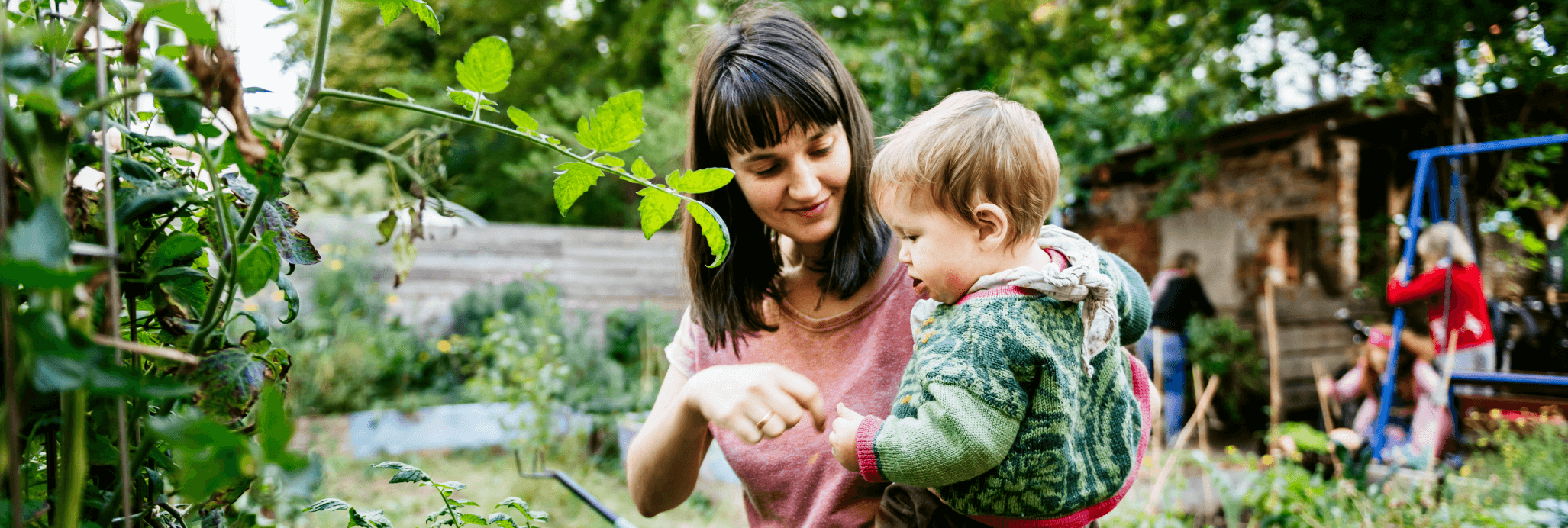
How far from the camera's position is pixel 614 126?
628mm

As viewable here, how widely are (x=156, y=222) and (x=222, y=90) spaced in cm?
21

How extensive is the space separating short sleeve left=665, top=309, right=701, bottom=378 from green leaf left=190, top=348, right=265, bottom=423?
912 mm

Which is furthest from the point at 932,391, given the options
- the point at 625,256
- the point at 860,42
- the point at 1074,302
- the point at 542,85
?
the point at 542,85

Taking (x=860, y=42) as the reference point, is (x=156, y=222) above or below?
below

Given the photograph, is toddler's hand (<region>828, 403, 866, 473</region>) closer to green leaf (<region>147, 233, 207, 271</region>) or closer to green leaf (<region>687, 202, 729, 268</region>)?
green leaf (<region>687, 202, 729, 268</region>)

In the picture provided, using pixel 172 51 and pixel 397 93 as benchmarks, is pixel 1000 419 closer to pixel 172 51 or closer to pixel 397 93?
pixel 397 93

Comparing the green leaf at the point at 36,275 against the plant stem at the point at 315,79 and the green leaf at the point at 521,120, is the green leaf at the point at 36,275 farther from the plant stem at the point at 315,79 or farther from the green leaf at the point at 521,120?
the green leaf at the point at 521,120

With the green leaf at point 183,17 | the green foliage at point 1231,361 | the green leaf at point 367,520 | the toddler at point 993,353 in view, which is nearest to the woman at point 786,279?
the toddler at point 993,353

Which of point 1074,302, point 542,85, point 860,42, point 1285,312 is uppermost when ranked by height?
point 542,85

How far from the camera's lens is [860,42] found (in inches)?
204

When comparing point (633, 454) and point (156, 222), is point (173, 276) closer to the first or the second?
point (156, 222)

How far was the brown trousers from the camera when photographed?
1.04m

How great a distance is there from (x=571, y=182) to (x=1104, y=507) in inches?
30.7

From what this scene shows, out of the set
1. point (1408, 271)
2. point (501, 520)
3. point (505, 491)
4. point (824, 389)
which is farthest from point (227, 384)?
point (1408, 271)
